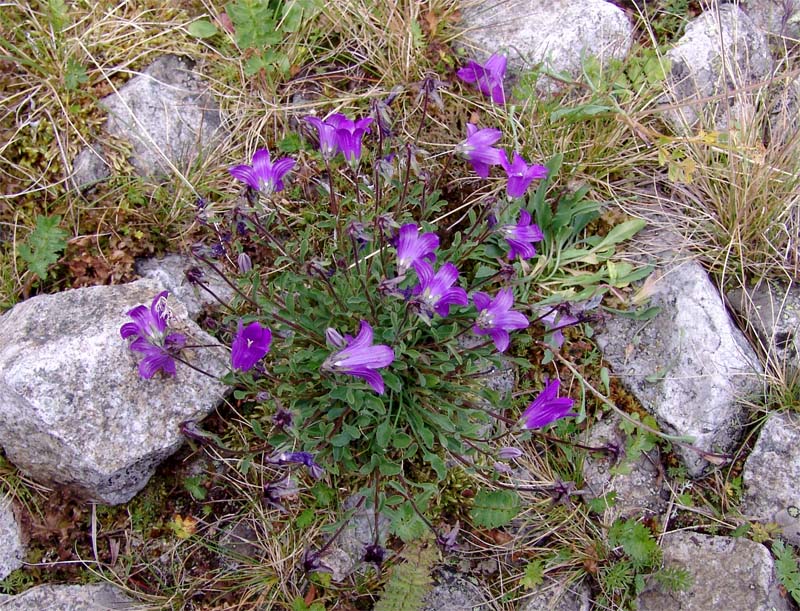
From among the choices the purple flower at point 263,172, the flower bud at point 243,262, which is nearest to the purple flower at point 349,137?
the purple flower at point 263,172

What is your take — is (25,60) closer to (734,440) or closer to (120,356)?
(120,356)

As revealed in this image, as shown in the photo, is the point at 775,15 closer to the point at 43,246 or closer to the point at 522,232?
the point at 522,232

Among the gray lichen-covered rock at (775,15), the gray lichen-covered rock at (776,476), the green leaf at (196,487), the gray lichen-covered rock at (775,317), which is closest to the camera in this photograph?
the gray lichen-covered rock at (776,476)

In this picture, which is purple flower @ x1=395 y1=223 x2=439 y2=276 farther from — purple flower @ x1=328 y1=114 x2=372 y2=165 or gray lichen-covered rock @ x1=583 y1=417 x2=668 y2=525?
gray lichen-covered rock @ x1=583 y1=417 x2=668 y2=525

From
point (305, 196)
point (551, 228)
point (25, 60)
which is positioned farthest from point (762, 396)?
point (25, 60)

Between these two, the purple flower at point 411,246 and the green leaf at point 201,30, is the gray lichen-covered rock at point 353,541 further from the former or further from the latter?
the green leaf at point 201,30

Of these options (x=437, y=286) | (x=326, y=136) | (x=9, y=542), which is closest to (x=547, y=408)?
(x=437, y=286)
